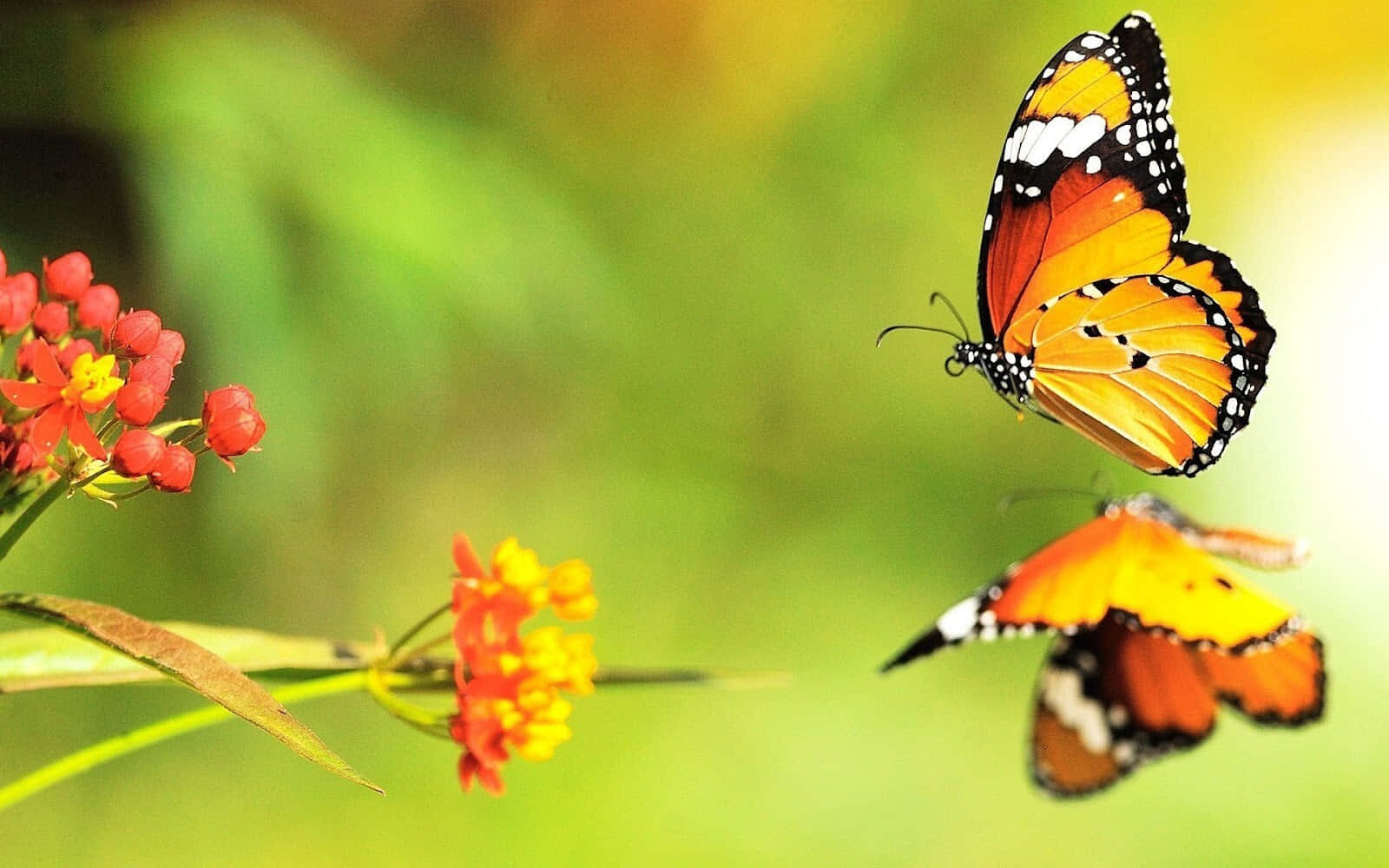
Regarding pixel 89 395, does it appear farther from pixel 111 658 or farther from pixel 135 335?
pixel 111 658

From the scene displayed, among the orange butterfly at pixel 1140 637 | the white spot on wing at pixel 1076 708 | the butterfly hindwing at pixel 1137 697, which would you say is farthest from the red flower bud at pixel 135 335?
the white spot on wing at pixel 1076 708

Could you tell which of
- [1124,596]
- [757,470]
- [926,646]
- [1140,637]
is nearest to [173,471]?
[926,646]

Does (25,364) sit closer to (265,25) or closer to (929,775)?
(265,25)

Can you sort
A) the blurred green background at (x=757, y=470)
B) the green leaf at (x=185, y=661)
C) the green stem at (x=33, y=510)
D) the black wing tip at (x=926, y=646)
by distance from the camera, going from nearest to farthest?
the green leaf at (x=185, y=661) < the green stem at (x=33, y=510) < the black wing tip at (x=926, y=646) < the blurred green background at (x=757, y=470)

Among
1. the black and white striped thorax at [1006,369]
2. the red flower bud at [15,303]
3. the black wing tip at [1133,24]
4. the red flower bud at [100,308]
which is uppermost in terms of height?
the black wing tip at [1133,24]

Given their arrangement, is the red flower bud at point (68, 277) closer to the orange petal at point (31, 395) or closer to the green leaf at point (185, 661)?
the orange petal at point (31, 395)

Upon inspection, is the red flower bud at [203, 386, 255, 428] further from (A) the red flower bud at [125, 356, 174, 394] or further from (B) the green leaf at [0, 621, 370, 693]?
(B) the green leaf at [0, 621, 370, 693]

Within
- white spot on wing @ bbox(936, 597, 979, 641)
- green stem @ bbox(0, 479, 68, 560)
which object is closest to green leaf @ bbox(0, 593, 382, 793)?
green stem @ bbox(0, 479, 68, 560)
